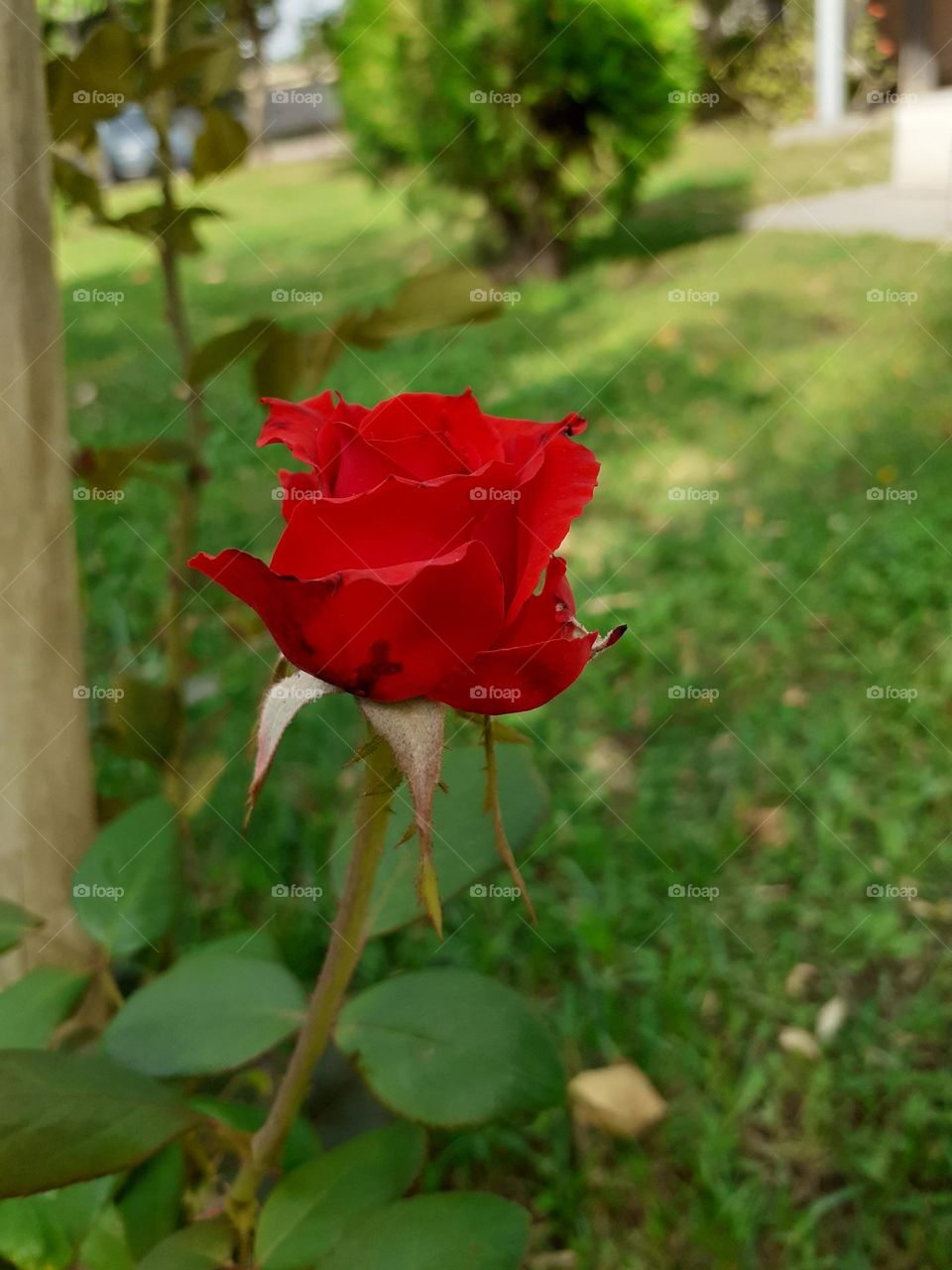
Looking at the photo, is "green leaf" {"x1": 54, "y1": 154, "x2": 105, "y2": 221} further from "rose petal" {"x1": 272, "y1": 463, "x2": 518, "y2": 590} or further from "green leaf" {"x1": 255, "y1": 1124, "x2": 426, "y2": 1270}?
"green leaf" {"x1": 255, "y1": 1124, "x2": 426, "y2": 1270}

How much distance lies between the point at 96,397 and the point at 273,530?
1238 mm

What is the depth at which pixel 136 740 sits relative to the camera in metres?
1.20

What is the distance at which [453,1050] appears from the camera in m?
0.74

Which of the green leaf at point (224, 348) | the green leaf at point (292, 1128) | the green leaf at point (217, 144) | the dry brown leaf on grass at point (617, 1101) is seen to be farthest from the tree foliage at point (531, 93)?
the green leaf at point (292, 1128)

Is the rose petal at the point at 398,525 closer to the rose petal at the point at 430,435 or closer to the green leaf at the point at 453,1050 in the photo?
the rose petal at the point at 430,435

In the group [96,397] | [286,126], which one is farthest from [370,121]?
[286,126]

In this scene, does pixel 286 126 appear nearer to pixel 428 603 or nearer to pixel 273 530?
pixel 273 530

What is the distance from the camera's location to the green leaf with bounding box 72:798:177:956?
92cm

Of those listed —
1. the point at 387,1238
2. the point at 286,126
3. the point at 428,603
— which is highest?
the point at 428,603

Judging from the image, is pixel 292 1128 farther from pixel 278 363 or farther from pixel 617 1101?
pixel 278 363

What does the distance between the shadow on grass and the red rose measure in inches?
172

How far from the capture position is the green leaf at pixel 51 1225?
827 mm

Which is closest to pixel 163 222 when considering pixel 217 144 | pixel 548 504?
pixel 217 144

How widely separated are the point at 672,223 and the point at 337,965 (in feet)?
16.3
